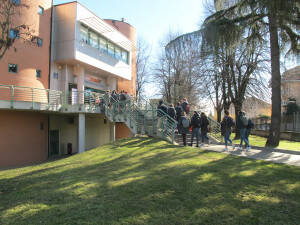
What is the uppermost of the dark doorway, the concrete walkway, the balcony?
the balcony

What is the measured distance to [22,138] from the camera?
1484 cm

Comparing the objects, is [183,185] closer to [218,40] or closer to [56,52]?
[218,40]

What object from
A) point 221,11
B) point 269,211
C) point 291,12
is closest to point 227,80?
point 221,11

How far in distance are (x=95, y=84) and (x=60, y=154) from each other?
7.34 meters

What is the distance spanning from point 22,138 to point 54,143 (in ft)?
13.4

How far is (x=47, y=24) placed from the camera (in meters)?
16.6

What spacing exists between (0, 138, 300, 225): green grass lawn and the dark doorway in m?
12.4

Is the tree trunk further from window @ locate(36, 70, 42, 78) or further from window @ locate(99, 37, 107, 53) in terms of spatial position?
window @ locate(36, 70, 42, 78)

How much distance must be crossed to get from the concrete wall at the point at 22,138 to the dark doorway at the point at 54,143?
4.79 ft

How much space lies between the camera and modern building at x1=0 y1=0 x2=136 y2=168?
1386cm

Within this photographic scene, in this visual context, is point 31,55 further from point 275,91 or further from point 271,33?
point 275,91

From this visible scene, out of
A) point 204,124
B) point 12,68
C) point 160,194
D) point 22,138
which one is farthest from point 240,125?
point 12,68

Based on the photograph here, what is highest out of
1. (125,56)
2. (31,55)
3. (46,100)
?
(125,56)

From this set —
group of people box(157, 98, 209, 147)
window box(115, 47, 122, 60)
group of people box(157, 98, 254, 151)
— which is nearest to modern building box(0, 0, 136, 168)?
window box(115, 47, 122, 60)
